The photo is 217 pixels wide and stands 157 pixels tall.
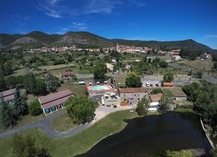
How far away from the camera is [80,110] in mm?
38188

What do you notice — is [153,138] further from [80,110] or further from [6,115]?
[6,115]

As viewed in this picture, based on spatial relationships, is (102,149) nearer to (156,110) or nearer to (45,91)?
(156,110)

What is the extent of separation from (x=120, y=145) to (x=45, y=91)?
1673 inches

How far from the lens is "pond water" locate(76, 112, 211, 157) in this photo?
102ft

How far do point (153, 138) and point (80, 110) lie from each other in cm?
1950

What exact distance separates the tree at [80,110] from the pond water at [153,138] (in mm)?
8411

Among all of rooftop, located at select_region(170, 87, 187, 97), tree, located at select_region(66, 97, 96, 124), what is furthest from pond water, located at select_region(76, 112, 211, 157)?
rooftop, located at select_region(170, 87, 187, 97)

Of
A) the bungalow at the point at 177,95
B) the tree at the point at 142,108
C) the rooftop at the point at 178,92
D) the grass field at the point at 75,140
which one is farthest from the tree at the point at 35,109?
the rooftop at the point at 178,92

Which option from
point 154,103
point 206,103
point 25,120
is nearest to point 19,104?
point 25,120

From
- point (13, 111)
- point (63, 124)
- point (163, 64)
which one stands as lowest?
point (63, 124)

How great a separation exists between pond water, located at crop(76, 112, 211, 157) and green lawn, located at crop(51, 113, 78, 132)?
997 cm

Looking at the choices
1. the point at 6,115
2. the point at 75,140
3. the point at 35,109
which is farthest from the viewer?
the point at 35,109

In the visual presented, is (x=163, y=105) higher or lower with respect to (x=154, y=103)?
higher

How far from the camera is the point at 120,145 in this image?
32875mm
